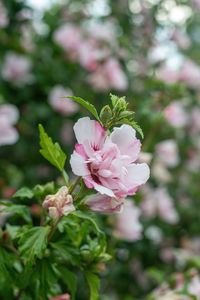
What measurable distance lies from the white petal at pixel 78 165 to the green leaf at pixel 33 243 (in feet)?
0.49

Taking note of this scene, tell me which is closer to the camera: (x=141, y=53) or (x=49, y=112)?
(x=49, y=112)

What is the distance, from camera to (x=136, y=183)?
22.0 inches

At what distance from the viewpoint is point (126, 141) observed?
0.58 meters

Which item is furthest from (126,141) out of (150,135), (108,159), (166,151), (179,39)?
(179,39)

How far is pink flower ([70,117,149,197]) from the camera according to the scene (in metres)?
0.55

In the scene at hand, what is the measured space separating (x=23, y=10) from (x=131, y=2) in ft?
2.46

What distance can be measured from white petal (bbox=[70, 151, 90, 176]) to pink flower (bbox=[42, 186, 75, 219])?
58 millimetres

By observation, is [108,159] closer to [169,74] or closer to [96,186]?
[96,186]

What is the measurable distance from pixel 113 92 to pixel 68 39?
0.37 meters

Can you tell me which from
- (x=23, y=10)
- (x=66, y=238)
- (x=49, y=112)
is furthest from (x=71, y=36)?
(x=66, y=238)

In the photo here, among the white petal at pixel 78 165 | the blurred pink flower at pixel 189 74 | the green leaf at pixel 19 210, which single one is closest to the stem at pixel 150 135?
the blurred pink flower at pixel 189 74

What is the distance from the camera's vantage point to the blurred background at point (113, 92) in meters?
1.67

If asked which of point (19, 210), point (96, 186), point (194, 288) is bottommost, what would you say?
point (194, 288)

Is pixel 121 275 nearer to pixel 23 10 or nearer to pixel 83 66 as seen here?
pixel 83 66
